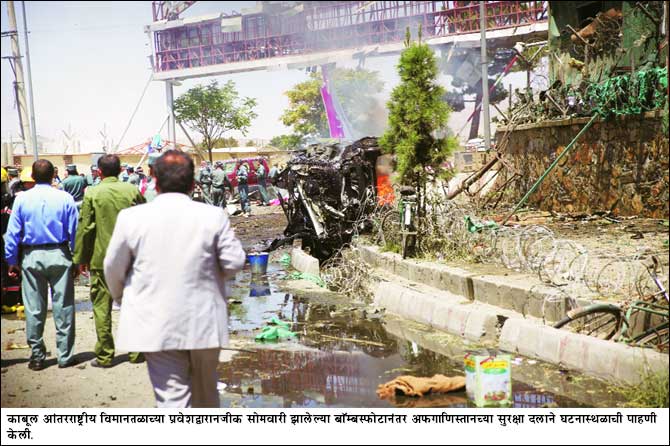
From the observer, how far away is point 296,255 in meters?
15.4

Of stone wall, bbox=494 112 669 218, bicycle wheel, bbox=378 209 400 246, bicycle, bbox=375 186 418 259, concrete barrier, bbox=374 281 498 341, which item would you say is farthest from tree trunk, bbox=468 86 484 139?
concrete barrier, bbox=374 281 498 341

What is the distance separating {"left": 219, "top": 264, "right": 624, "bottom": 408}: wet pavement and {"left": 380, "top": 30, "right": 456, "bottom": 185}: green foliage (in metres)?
2.58

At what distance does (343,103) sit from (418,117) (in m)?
25.6

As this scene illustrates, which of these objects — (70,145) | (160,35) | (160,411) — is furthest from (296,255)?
(70,145)

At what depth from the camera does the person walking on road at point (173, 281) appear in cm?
423

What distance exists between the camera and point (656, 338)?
6.47 m

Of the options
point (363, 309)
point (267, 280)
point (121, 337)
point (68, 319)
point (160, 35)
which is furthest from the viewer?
point (160, 35)

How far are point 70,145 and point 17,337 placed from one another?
63.4 meters

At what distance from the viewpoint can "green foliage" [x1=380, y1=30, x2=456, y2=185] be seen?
456 inches

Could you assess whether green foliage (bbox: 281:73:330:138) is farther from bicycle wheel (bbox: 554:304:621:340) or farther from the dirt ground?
bicycle wheel (bbox: 554:304:621:340)

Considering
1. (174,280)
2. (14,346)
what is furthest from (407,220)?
(174,280)

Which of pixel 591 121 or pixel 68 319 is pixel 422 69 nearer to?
pixel 591 121

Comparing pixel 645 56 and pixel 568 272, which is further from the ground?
pixel 645 56

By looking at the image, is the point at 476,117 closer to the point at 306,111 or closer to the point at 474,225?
the point at 306,111
